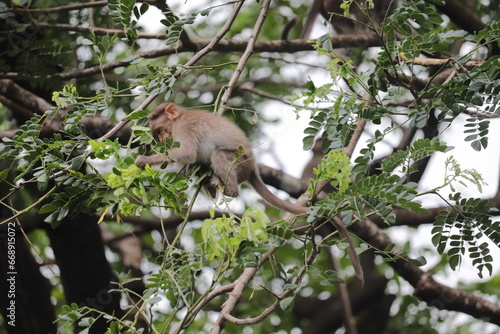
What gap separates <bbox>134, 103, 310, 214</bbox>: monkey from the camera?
15.6ft

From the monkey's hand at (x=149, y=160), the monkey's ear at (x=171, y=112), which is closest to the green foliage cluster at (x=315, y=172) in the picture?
the monkey's hand at (x=149, y=160)

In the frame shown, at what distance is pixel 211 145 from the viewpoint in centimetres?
508

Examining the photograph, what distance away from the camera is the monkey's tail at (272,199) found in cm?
438

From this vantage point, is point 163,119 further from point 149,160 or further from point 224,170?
point 149,160

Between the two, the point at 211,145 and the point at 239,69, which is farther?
the point at 211,145

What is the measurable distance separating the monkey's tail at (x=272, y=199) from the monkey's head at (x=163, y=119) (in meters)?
0.83

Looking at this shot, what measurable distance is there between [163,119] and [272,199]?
1.23 m

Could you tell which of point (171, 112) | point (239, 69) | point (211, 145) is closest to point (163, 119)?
point (171, 112)

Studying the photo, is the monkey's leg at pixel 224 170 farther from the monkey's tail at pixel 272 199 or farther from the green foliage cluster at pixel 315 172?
the green foliage cluster at pixel 315 172

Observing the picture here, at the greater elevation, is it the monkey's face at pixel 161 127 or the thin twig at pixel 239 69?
the thin twig at pixel 239 69

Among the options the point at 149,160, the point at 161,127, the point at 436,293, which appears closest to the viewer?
the point at 149,160

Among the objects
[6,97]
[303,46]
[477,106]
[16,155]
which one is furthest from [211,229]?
[6,97]

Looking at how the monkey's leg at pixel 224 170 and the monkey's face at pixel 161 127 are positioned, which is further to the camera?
the monkey's face at pixel 161 127

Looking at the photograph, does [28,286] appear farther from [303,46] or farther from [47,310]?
[303,46]
